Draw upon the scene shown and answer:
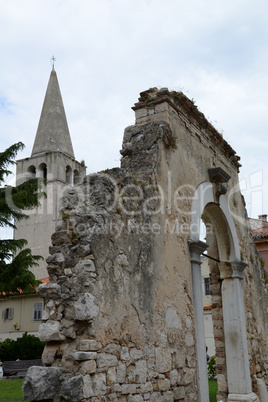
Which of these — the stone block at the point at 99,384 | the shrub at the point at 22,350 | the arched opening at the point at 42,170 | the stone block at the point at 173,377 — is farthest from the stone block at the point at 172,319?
the arched opening at the point at 42,170

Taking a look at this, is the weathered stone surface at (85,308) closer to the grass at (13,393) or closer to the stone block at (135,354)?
the stone block at (135,354)

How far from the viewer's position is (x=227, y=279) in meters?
7.30

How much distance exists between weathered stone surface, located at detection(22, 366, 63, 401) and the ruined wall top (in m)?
3.48

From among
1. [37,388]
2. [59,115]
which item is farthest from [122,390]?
[59,115]

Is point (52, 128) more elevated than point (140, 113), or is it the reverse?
point (52, 128)

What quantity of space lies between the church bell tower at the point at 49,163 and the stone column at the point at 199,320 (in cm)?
2896

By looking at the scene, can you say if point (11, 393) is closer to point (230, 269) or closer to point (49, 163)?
point (230, 269)

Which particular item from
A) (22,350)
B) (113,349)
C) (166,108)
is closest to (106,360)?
(113,349)

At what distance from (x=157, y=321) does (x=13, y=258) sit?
9.83 meters

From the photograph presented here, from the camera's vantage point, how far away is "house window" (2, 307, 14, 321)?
907 inches

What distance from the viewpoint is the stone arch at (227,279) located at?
559cm

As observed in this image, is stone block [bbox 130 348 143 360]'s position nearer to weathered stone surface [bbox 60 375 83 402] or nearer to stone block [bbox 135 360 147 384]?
stone block [bbox 135 360 147 384]

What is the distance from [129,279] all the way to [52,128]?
33.4 m

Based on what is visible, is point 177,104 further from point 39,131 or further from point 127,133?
point 39,131
